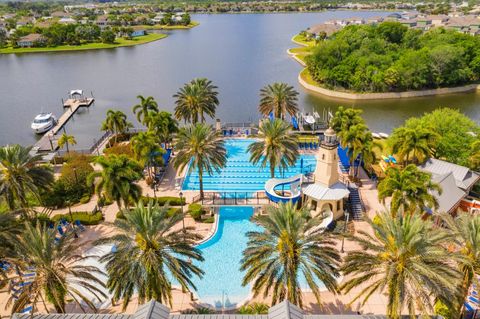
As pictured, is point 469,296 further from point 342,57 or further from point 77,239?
point 342,57

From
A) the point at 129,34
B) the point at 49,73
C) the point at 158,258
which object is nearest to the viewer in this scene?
the point at 158,258

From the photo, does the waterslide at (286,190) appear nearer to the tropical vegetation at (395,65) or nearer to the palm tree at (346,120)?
the palm tree at (346,120)

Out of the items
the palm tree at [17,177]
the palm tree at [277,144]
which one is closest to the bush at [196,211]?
the palm tree at [277,144]

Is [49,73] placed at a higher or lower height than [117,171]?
lower

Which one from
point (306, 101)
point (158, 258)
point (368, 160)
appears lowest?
point (306, 101)

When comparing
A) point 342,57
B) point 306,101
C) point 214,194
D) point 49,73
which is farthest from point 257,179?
point 49,73

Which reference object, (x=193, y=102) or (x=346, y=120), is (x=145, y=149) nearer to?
(x=193, y=102)

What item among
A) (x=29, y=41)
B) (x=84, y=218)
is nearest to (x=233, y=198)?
(x=84, y=218)
